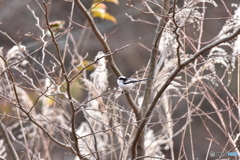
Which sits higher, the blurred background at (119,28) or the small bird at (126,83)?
the blurred background at (119,28)

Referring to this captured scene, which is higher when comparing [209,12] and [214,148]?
[209,12]

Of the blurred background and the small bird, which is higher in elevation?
the blurred background

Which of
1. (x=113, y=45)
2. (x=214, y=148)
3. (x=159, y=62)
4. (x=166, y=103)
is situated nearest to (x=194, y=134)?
(x=214, y=148)

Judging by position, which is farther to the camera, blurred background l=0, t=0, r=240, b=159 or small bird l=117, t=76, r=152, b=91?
blurred background l=0, t=0, r=240, b=159

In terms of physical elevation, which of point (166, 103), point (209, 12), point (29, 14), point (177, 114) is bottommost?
point (177, 114)

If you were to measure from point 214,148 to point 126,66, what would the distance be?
7.09ft

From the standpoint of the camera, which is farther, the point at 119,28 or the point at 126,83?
the point at 119,28

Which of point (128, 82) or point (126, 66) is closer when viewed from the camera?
point (128, 82)

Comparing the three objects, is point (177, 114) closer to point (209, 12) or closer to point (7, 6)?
point (209, 12)

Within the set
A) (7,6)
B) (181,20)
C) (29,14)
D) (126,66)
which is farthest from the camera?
(126,66)

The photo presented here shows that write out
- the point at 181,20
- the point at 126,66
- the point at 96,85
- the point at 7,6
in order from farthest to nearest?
the point at 126,66
the point at 7,6
the point at 96,85
the point at 181,20

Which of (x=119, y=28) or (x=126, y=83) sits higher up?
(x=119, y=28)

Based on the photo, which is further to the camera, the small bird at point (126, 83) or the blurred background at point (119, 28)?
the blurred background at point (119, 28)

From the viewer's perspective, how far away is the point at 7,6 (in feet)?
18.8
